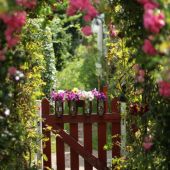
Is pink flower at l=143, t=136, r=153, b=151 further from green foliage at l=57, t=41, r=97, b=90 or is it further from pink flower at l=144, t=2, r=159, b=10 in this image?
green foliage at l=57, t=41, r=97, b=90

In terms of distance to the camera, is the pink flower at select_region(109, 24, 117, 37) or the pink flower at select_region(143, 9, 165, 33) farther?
the pink flower at select_region(109, 24, 117, 37)

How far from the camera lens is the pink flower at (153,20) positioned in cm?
253

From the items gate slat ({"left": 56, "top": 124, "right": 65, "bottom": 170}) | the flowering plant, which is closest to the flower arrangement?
the flowering plant

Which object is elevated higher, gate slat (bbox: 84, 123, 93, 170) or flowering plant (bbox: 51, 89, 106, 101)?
flowering plant (bbox: 51, 89, 106, 101)

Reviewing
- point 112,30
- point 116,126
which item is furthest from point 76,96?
point 112,30

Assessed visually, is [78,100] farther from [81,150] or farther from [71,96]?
[81,150]

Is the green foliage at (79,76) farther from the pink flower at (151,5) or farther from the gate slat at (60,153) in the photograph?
the pink flower at (151,5)

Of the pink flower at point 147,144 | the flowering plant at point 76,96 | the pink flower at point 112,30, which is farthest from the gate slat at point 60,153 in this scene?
the pink flower at point 147,144

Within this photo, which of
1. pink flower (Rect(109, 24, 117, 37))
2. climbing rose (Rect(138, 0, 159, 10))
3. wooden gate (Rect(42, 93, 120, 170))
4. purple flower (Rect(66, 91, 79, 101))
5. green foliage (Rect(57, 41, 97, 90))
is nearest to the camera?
climbing rose (Rect(138, 0, 159, 10))

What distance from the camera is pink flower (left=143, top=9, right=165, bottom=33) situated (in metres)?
2.53

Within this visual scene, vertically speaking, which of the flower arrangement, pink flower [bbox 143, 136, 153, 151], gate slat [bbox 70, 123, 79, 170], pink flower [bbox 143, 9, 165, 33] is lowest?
gate slat [bbox 70, 123, 79, 170]

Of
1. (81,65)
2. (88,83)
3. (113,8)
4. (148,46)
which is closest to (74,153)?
(113,8)

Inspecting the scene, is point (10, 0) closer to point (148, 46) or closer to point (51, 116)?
point (148, 46)

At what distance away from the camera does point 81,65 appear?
15672 millimetres
